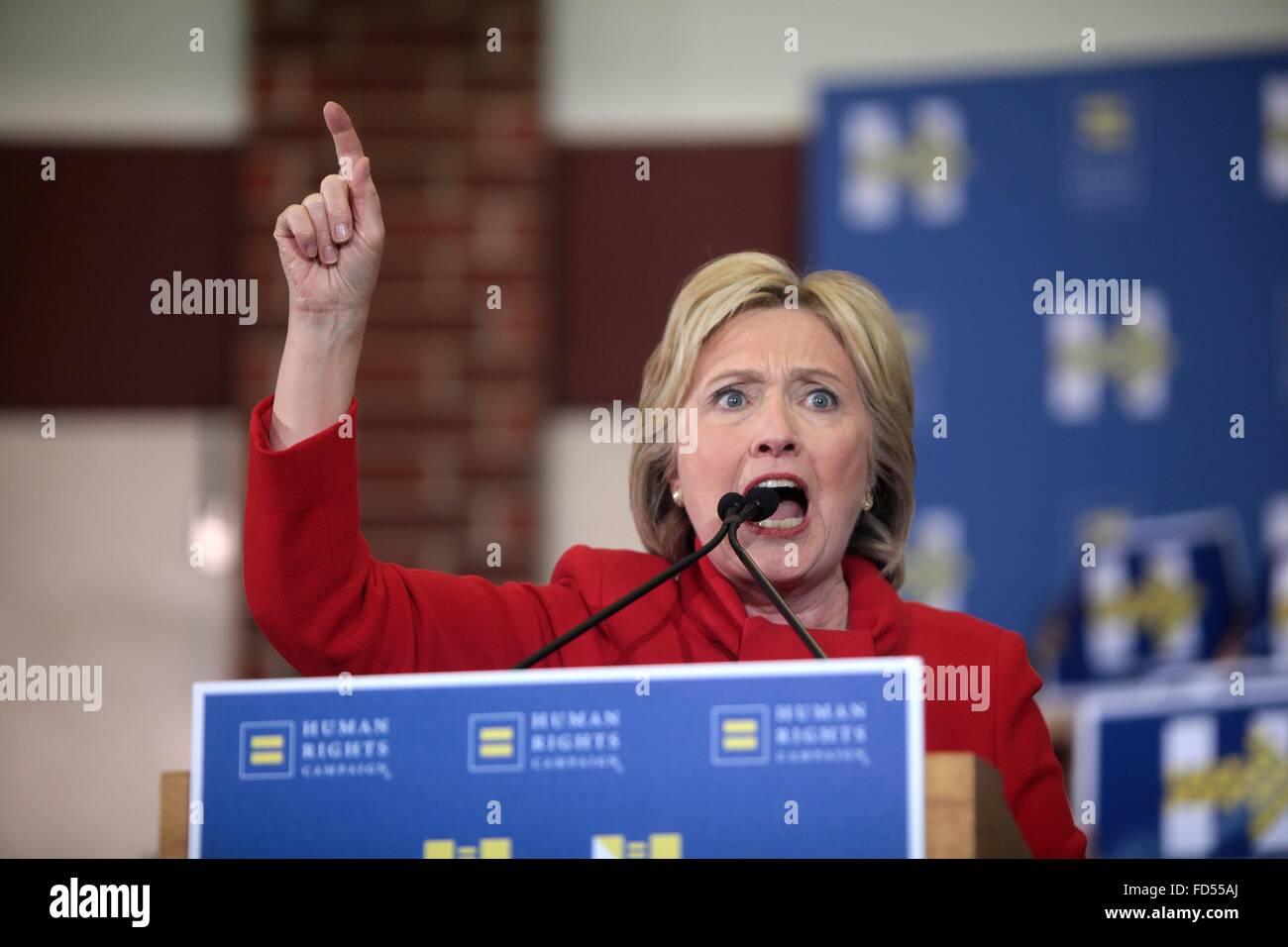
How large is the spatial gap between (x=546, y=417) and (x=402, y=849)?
2731 millimetres

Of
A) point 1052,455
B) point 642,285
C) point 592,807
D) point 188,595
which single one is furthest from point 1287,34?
point 592,807

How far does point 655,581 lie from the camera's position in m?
1.57

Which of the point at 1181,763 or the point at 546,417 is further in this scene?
the point at 546,417

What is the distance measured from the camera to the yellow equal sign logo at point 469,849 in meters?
1.29

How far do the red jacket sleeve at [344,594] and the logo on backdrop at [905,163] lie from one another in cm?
204

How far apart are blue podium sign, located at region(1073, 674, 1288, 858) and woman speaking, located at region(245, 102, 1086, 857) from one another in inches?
52.0

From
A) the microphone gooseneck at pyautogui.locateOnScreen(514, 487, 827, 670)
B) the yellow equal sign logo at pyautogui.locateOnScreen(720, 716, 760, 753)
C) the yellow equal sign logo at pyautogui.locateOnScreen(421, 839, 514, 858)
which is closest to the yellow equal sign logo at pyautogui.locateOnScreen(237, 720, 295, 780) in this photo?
the yellow equal sign logo at pyautogui.locateOnScreen(421, 839, 514, 858)

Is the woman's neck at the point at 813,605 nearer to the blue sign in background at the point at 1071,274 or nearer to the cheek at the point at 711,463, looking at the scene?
the cheek at the point at 711,463

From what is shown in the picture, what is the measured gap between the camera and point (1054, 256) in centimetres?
364

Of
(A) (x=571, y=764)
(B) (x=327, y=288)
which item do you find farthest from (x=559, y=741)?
(B) (x=327, y=288)

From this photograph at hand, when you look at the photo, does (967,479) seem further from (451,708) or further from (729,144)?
(451,708)

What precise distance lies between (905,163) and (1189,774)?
1.49 meters

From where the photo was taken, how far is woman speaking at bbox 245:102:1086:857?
168 cm

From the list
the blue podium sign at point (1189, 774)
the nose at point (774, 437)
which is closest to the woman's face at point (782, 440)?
the nose at point (774, 437)
